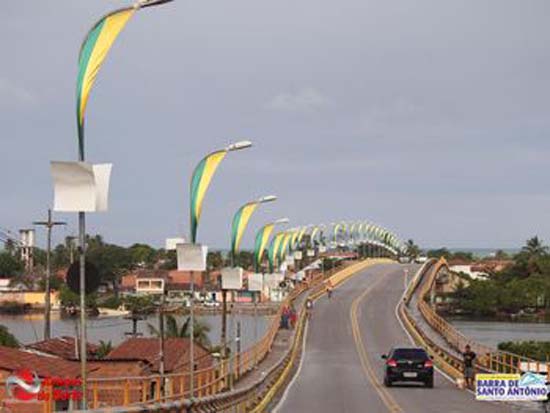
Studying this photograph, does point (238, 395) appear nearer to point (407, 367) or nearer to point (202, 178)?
point (202, 178)

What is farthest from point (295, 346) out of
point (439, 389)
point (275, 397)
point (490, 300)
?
point (490, 300)

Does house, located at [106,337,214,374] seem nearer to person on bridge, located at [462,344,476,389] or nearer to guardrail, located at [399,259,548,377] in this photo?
guardrail, located at [399,259,548,377]

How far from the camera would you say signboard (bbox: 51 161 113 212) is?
1510 centimetres

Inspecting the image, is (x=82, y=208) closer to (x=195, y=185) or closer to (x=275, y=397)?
(x=195, y=185)

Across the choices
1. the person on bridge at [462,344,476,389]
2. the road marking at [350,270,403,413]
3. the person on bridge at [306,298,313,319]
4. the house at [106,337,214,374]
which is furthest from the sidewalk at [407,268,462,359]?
the house at [106,337,214,374]

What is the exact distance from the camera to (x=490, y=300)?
19488cm

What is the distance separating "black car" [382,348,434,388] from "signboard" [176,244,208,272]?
542 inches

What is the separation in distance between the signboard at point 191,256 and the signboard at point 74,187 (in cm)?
1050

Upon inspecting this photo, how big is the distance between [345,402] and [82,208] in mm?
17591

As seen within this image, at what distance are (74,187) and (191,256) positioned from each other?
35.3 feet

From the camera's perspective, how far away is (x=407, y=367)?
124ft

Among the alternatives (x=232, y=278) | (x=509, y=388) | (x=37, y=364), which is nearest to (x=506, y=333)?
(x=37, y=364)

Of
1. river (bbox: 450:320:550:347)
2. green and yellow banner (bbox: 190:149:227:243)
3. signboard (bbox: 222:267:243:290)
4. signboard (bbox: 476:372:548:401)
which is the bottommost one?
river (bbox: 450:320:550:347)

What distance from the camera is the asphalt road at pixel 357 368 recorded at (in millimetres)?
30078
